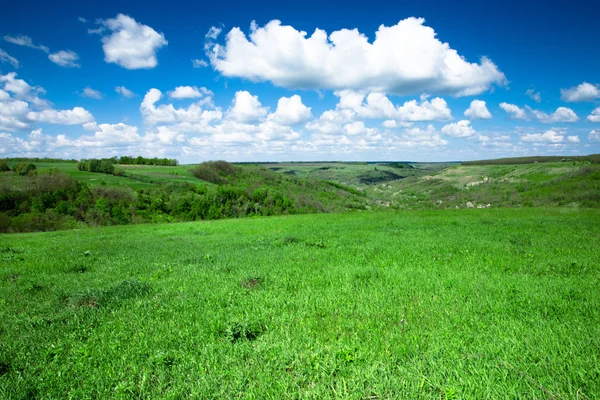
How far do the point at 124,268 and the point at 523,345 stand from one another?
11.5m

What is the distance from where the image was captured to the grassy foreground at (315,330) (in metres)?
3.74

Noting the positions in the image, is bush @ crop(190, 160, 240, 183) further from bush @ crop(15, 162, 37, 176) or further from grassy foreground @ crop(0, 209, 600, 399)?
grassy foreground @ crop(0, 209, 600, 399)

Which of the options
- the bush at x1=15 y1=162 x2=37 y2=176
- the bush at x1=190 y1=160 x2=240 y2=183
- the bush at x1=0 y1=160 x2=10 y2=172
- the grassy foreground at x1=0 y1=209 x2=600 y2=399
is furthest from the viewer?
the bush at x1=190 y1=160 x2=240 y2=183

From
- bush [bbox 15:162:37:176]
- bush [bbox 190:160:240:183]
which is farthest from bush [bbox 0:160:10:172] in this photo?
bush [bbox 190:160:240:183]

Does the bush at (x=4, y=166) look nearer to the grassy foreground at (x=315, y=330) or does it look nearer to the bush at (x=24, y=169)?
the bush at (x=24, y=169)

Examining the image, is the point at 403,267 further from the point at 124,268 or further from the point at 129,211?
the point at 129,211

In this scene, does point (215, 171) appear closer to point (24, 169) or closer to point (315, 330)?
point (24, 169)

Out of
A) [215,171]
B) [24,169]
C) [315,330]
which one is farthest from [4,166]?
[315,330]

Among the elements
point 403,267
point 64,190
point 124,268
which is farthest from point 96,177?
point 403,267

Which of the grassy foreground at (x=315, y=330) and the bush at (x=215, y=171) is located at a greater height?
the bush at (x=215, y=171)

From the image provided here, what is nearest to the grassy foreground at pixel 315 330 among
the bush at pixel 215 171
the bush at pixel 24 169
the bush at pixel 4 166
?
the bush at pixel 24 169

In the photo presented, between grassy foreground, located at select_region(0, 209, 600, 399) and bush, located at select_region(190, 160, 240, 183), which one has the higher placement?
bush, located at select_region(190, 160, 240, 183)

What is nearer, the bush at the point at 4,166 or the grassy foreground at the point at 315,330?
the grassy foreground at the point at 315,330

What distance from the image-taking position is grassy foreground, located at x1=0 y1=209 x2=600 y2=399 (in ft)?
12.3
